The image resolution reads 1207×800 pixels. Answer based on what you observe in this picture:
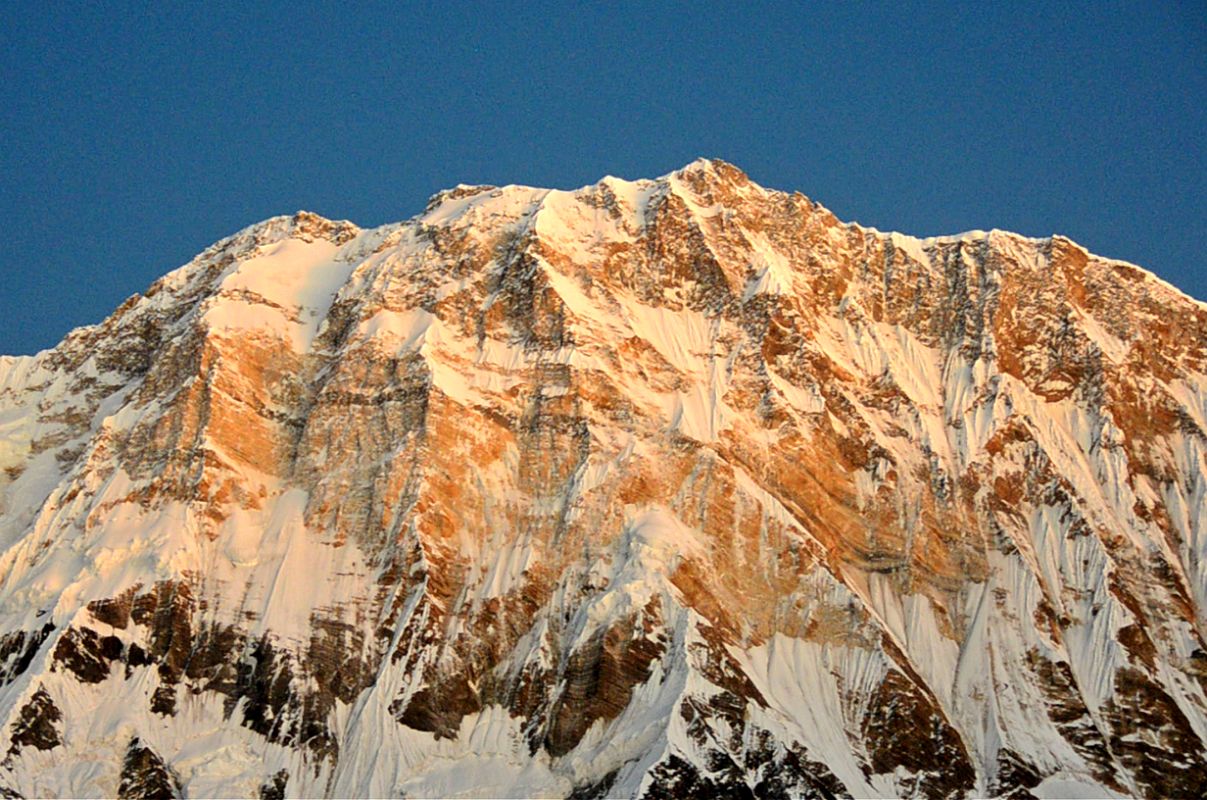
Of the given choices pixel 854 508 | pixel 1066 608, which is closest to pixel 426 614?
pixel 854 508

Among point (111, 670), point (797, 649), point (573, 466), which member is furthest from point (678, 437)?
point (111, 670)

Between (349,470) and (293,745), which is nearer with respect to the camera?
(293,745)

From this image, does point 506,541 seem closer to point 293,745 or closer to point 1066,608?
point 293,745

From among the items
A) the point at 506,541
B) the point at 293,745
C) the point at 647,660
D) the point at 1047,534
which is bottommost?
the point at 293,745

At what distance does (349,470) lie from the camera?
199750 millimetres

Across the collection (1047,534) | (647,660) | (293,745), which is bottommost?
(293,745)

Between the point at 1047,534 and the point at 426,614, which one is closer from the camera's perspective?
the point at 426,614

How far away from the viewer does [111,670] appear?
183 m

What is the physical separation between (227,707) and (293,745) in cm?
772

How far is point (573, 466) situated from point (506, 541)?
989 centimetres

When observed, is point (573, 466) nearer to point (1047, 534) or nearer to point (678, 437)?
point (678, 437)

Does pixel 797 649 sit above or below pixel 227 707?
above

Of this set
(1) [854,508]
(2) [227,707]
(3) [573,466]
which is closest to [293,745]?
(2) [227,707]

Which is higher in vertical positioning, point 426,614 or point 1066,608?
point 1066,608
